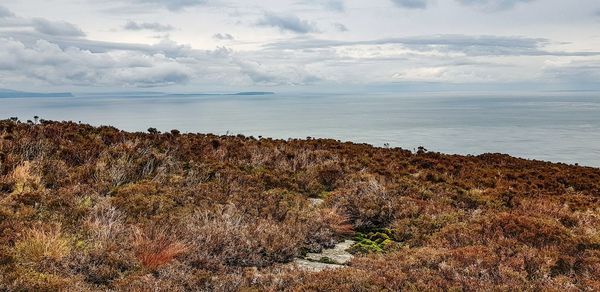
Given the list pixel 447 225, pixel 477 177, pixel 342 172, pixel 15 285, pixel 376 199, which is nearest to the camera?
pixel 15 285

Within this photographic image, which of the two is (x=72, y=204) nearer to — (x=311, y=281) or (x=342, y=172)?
(x=311, y=281)

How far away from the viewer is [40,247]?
6.23 metres

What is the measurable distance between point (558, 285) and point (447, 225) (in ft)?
9.95

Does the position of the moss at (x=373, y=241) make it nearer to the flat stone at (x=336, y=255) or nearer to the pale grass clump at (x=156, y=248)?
the flat stone at (x=336, y=255)

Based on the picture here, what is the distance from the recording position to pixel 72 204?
8438 mm

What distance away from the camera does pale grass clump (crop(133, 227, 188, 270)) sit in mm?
6398

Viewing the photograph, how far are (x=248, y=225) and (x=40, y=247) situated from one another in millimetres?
3099

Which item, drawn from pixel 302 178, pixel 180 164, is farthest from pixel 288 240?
pixel 180 164

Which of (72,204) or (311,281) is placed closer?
(311,281)

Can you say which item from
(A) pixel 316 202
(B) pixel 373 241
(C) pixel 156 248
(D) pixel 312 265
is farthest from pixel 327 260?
(A) pixel 316 202

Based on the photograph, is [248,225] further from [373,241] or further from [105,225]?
[373,241]

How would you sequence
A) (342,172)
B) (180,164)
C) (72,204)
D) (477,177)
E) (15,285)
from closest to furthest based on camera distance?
1. (15,285)
2. (72,204)
3. (180,164)
4. (342,172)
5. (477,177)

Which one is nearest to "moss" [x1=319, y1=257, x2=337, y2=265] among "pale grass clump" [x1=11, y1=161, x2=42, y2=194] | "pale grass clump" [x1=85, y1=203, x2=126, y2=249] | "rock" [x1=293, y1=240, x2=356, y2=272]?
"rock" [x1=293, y1=240, x2=356, y2=272]

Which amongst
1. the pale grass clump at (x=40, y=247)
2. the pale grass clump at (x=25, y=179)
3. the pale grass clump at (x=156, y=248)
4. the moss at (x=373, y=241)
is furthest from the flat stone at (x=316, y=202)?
the pale grass clump at (x=25, y=179)
